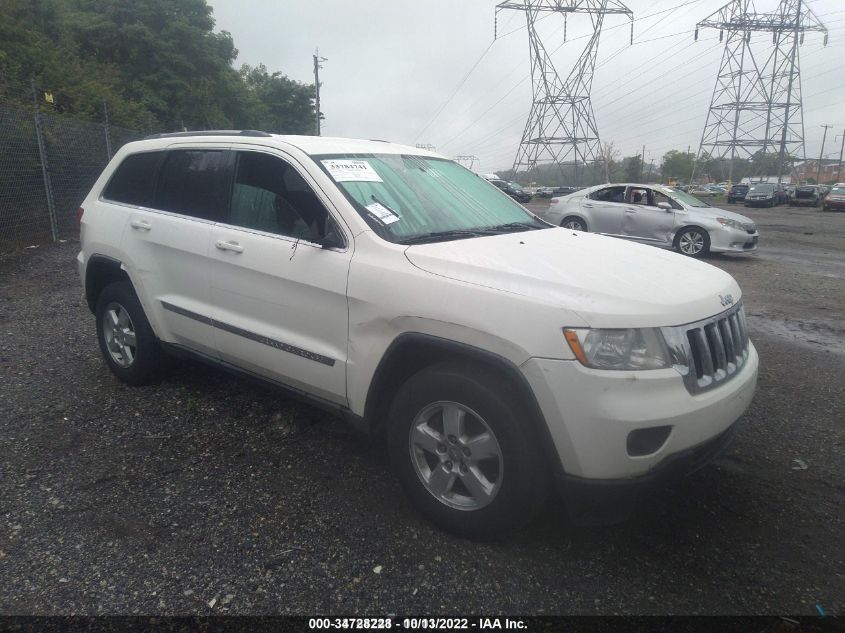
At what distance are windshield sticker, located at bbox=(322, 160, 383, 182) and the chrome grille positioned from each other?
1.81 meters

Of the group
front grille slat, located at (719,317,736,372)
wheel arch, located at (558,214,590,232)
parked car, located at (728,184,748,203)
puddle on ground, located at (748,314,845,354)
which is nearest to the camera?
front grille slat, located at (719,317,736,372)

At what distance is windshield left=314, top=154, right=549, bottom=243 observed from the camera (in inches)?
125

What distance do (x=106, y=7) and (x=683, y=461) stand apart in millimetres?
30955

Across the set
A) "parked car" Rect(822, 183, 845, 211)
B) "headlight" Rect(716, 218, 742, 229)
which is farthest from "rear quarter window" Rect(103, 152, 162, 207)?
"parked car" Rect(822, 183, 845, 211)

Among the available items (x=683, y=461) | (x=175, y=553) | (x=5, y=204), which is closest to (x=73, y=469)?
(x=175, y=553)

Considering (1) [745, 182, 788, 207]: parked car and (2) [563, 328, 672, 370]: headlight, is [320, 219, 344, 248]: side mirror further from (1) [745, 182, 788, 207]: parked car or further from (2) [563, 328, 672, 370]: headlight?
(1) [745, 182, 788, 207]: parked car

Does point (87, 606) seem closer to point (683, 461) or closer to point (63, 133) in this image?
point (683, 461)

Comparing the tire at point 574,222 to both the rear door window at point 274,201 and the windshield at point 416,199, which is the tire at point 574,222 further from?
the rear door window at point 274,201

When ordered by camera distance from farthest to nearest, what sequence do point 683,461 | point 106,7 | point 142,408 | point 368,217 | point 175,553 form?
point 106,7
point 142,408
point 368,217
point 175,553
point 683,461

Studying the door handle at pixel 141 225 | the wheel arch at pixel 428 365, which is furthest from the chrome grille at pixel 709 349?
the door handle at pixel 141 225

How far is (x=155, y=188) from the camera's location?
4.20 metres

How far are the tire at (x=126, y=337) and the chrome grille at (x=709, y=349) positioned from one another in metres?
3.46

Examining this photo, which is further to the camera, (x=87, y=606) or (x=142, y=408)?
(x=142, y=408)

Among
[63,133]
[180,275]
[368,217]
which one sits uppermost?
[63,133]
